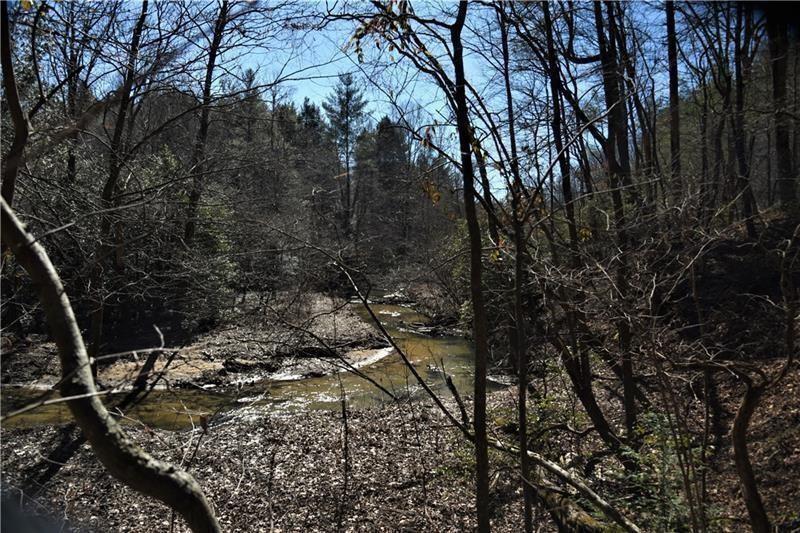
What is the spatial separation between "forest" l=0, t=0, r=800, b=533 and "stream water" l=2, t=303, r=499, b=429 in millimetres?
101

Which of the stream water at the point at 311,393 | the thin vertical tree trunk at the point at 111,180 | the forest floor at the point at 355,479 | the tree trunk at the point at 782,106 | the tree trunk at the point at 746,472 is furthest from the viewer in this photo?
the stream water at the point at 311,393

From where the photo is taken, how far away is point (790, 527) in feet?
14.9

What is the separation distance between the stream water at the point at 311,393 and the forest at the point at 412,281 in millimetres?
101

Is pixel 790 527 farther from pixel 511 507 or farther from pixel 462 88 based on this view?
pixel 462 88

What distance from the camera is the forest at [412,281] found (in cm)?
328

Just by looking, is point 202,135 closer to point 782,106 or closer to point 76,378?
Answer: point 76,378

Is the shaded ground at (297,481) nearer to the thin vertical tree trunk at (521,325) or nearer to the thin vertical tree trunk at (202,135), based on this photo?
the thin vertical tree trunk at (521,325)

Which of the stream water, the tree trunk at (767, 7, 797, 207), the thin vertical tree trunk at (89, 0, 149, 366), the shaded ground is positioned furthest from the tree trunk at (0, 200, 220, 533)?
the tree trunk at (767, 7, 797, 207)

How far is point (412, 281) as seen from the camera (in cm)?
835

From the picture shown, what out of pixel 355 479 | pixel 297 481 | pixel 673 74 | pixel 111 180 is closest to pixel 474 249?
pixel 111 180

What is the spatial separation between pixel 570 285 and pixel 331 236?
8.20 metres

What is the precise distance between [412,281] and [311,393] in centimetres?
513

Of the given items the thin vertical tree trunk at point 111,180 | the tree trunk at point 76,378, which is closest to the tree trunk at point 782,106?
the thin vertical tree trunk at point 111,180

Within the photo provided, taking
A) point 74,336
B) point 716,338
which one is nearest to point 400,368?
point 716,338
